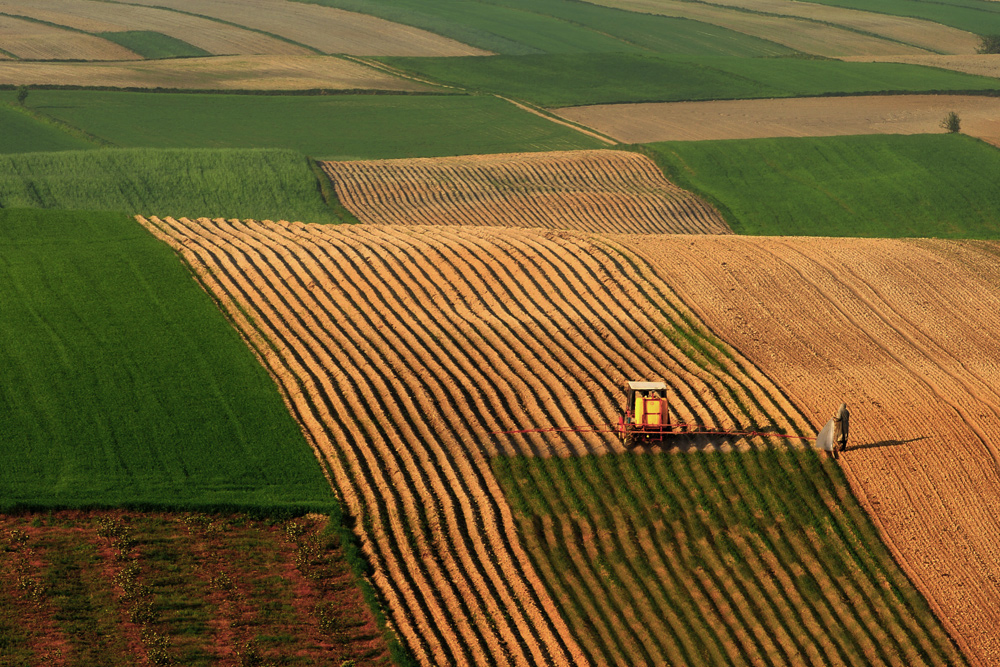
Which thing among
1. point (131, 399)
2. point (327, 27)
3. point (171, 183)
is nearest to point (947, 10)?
point (327, 27)

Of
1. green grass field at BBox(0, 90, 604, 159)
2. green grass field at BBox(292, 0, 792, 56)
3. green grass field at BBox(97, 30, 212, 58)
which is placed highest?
green grass field at BBox(292, 0, 792, 56)

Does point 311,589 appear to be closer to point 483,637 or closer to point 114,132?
point 483,637

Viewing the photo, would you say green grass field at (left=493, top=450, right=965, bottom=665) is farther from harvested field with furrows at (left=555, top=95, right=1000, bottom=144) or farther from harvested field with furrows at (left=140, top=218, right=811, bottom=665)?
harvested field with furrows at (left=555, top=95, right=1000, bottom=144)

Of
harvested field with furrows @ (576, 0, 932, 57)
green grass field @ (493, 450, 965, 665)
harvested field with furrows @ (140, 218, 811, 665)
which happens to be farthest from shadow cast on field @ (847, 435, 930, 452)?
harvested field with furrows @ (576, 0, 932, 57)

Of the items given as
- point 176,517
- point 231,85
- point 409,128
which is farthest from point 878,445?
point 231,85

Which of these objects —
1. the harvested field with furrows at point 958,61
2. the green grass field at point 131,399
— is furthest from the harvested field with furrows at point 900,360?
the harvested field with furrows at point 958,61

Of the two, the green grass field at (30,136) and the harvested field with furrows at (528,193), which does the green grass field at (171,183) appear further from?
the green grass field at (30,136)
